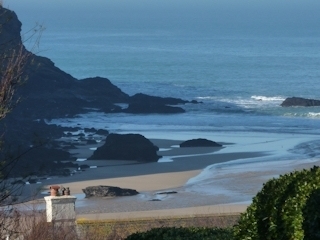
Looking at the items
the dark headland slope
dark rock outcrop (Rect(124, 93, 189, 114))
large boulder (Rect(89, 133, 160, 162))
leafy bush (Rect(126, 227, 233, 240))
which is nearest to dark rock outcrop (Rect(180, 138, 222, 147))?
large boulder (Rect(89, 133, 160, 162))

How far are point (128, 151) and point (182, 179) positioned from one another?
7390 millimetres

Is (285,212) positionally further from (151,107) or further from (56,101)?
(56,101)

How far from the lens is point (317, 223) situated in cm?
678

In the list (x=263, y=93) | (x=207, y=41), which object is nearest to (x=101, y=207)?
(x=263, y=93)

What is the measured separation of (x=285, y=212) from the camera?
22.4 ft

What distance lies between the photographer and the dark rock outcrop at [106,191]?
2745cm

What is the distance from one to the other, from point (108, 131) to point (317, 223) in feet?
130

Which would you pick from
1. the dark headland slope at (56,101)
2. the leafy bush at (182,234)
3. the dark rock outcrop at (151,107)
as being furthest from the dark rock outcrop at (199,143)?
the leafy bush at (182,234)

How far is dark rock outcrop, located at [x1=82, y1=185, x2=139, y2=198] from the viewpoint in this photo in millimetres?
27453

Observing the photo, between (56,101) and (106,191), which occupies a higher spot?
(56,101)

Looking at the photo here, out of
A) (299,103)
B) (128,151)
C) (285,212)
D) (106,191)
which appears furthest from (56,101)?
(285,212)

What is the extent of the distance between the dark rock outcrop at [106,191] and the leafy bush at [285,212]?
20347mm

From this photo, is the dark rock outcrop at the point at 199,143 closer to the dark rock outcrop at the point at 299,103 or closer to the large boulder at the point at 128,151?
the large boulder at the point at 128,151

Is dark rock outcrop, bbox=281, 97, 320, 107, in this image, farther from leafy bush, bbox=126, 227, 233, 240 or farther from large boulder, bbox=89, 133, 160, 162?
leafy bush, bbox=126, 227, 233, 240
